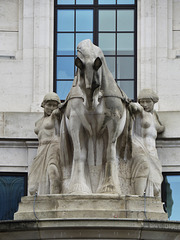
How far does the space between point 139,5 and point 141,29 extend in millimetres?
511

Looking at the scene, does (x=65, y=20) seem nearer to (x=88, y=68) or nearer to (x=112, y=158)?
(x=112, y=158)

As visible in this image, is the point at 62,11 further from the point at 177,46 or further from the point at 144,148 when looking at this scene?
the point at 144,148

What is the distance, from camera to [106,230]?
2702 cm

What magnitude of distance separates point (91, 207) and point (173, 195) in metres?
4.11

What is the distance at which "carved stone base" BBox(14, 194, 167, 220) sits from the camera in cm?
2712

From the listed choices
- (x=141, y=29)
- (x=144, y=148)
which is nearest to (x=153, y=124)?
(x=144, y=148)

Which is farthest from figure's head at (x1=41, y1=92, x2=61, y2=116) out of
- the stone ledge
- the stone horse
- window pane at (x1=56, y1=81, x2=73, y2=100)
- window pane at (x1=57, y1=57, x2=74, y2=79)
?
the stone ledge

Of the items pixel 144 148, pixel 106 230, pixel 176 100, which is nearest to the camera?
pixel 106 230

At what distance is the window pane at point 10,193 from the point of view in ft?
102

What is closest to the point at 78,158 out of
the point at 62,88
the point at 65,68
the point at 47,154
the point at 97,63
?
the point at 47,154

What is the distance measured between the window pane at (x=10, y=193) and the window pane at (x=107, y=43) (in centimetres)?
318

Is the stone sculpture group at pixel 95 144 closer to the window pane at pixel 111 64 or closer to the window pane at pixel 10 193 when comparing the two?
the window pane at pixel 10 193

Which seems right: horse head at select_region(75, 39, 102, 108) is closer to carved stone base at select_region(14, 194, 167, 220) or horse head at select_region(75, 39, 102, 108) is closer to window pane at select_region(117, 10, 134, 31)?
carved stone base at select_region(14, 194, 167, 220)

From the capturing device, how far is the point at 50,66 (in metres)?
32.0
